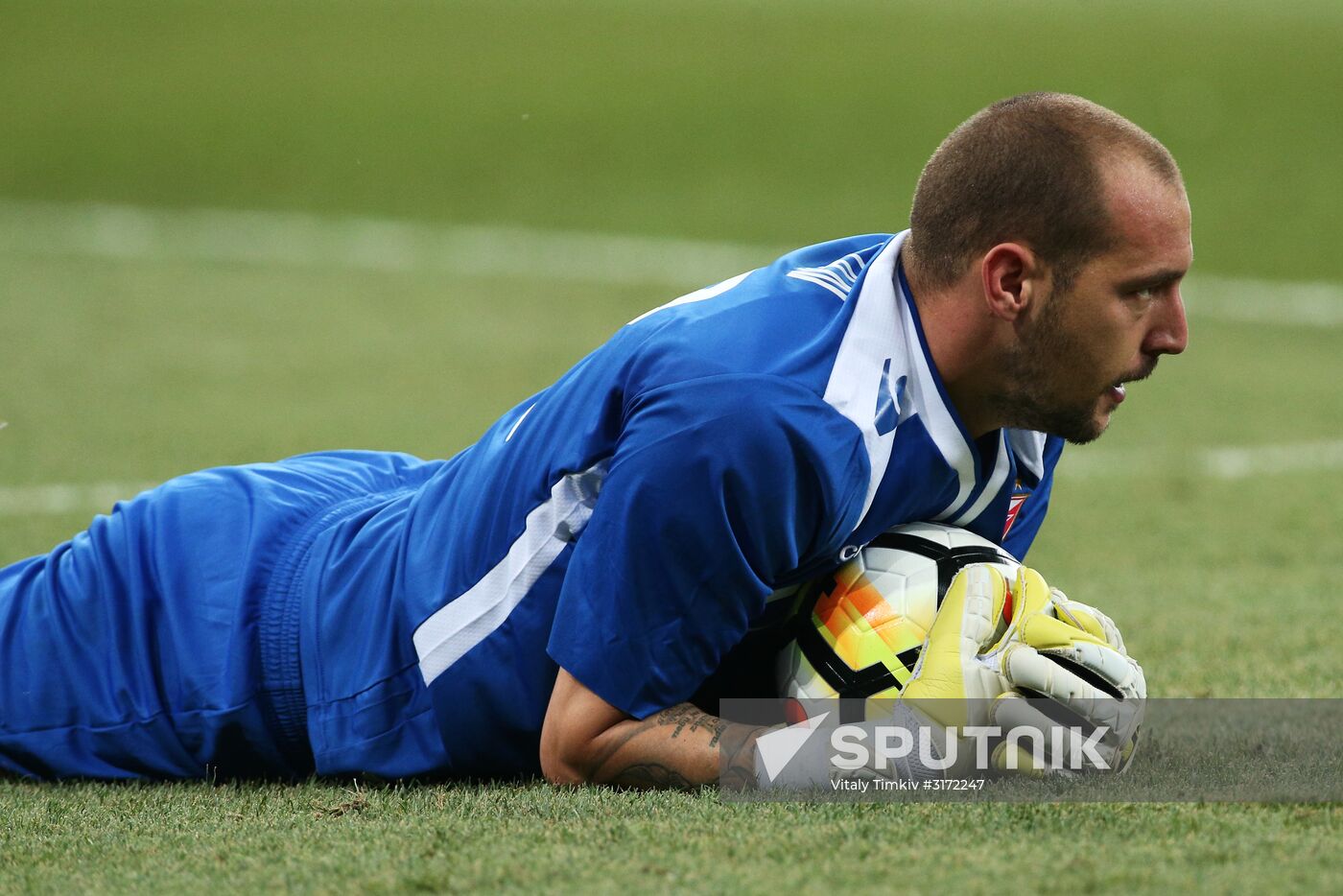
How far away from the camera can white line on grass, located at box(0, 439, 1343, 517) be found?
5578 mm

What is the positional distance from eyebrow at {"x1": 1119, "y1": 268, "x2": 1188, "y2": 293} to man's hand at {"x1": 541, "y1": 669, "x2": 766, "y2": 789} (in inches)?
34.1

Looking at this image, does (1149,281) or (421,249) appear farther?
(421,249)

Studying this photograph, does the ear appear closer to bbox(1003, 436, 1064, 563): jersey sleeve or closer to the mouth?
the mouth

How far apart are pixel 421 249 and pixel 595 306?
2.25 meters

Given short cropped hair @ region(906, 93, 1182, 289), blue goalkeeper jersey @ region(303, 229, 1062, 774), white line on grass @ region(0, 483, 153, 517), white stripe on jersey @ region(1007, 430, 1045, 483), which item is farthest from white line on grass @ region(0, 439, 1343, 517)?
short cropped hair @ region(906, 93, 1182, 289)

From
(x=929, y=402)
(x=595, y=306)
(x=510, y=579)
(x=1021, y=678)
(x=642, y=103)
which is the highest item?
(x=929, y=402)

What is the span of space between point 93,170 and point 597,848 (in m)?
12.4

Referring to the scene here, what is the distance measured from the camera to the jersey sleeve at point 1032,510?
316cm

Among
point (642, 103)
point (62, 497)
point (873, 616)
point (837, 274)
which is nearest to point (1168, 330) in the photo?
point (837, 274)

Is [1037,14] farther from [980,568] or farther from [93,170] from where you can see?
[980,568]

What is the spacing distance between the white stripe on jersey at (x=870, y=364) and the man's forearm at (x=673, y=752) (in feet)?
1.28

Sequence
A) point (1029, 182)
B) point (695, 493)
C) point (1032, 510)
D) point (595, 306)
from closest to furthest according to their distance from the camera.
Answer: point (695, 493)
point (1029, 182)
point (1032, 510)
point (595, 306)

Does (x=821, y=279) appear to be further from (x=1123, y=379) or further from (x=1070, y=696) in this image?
(x=1070, y=696)

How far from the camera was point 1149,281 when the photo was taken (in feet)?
8.36
